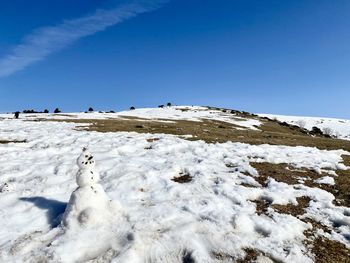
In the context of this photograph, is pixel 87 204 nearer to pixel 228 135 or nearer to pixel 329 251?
pixel 329 251

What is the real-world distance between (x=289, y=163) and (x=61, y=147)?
13.6 metres

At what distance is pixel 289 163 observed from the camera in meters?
21.4

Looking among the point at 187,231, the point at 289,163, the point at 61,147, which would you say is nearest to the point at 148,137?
the point at 61,147

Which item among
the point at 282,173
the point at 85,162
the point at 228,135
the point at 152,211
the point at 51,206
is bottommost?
the point at 51,206

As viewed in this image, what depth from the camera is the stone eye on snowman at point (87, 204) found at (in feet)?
35.4

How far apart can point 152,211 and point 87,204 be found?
87.1 inches

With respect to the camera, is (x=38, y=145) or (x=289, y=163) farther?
(x=38, y=145)

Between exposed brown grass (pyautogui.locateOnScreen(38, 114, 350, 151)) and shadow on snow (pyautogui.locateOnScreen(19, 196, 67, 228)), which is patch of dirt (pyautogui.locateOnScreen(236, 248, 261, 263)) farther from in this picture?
exposed brown grass (pyautogui.locateOnScreen(38, 114, 350, 151))

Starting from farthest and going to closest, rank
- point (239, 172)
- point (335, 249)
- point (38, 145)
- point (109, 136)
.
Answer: point (109, 136)
point (38, 145)
point (239, 172)
point (335, 249)

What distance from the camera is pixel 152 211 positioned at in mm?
12133

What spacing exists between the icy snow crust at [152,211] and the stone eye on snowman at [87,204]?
95mm

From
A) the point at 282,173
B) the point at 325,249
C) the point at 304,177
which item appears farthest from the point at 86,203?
the point at 304,177

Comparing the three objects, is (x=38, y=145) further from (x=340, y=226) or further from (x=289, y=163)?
(x=340, y=226)

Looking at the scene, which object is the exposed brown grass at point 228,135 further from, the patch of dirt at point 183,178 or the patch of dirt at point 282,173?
the patch of dirt at point 183,178
